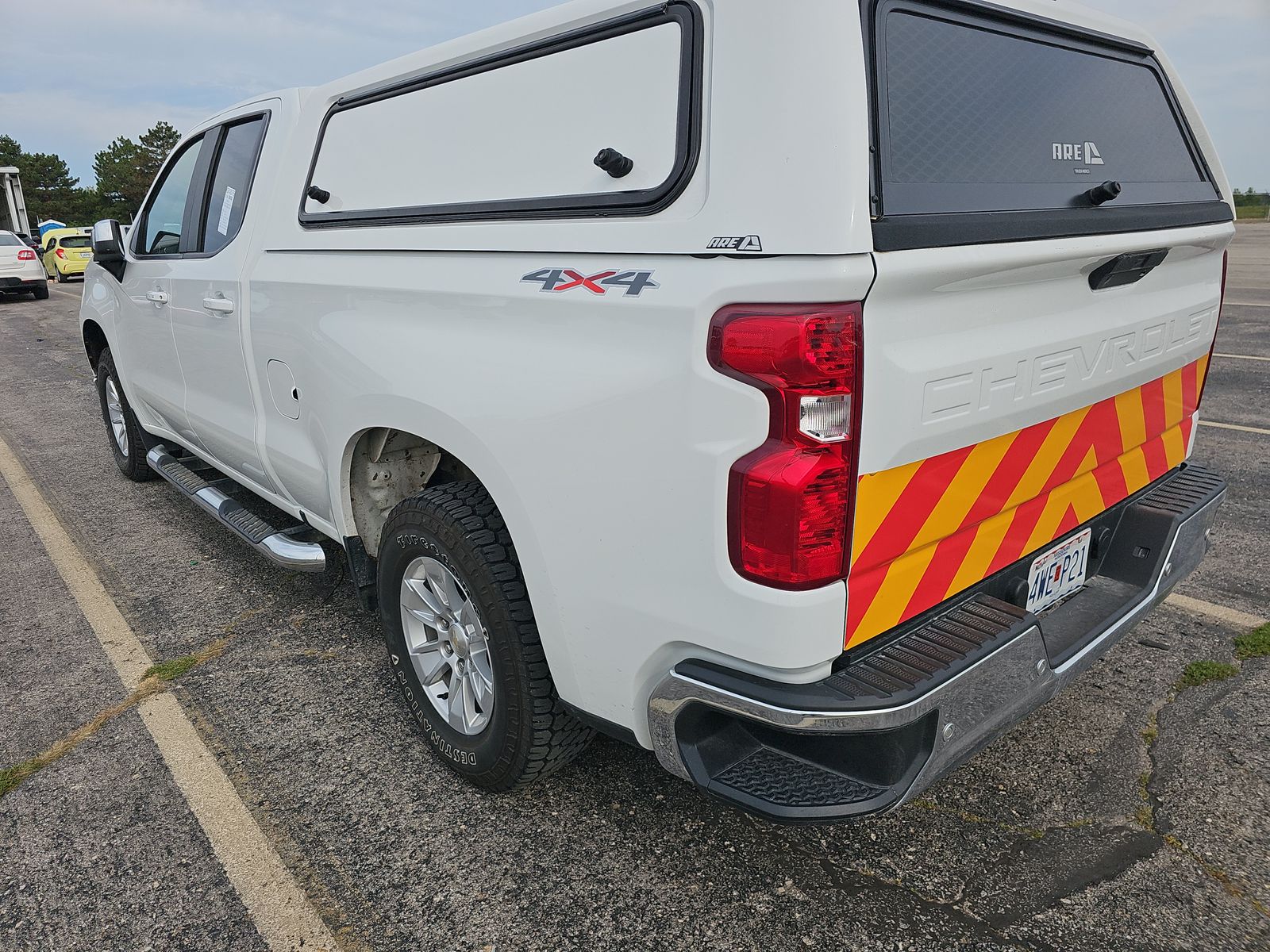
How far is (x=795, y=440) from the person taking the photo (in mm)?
1661

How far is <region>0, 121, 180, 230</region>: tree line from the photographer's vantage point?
6719 cm

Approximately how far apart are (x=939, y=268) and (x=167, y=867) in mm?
2367

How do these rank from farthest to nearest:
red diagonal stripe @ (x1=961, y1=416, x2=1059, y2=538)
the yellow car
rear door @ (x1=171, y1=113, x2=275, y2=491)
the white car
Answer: the yellow car
the white car
rear door @ (x1=171, y1=113, x2=275, y2=491)
red diagonal stripe @ (x1=961, y1=416, x2=1059, y2=538)

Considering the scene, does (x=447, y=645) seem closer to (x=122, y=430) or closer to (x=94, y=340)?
(x=122, y=430)

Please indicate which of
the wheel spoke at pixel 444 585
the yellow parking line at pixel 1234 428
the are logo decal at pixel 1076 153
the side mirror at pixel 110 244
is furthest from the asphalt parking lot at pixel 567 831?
the yellow parking line at pixel 1234 428

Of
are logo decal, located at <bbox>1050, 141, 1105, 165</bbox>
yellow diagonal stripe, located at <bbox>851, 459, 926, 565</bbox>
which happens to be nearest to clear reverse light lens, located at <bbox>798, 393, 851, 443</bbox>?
yellow diagonal stripe, located at <bbox>851, 459, 926, 565</bbox>

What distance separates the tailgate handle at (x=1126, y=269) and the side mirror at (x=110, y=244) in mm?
4343

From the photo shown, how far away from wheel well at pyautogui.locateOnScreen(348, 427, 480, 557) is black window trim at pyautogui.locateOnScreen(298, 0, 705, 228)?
706 mm

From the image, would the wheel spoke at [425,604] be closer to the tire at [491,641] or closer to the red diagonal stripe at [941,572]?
the tire at [491,641]

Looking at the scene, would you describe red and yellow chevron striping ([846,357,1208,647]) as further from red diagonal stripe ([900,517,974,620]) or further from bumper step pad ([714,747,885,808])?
bumper step pad ([714,747,885,808])

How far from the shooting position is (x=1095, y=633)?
7.51 feet

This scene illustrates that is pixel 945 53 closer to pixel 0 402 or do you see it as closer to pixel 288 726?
pixel 288 726

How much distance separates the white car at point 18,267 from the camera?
63.3 feet

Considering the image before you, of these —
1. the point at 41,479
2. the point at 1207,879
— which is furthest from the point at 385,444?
the point at 41,479
